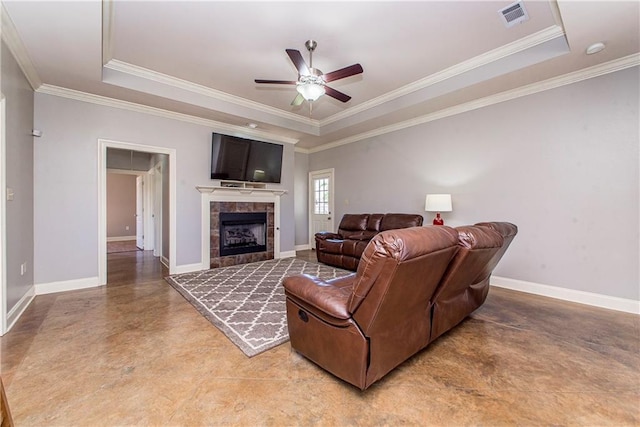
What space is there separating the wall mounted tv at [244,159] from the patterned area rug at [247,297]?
173 centimetres

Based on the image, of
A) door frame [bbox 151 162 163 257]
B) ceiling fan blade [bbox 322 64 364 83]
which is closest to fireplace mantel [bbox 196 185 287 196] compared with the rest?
door frame [bbox 151 162 163 257]

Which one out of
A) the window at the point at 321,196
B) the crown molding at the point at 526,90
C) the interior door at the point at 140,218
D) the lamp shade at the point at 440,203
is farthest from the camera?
the interior door at the point at 140,218

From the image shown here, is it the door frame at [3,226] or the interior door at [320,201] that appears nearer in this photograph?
the door frame at [3,226]

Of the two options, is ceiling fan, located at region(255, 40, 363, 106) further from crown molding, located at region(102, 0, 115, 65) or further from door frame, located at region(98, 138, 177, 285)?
door frame, located at region(98, 138, 177, 285)

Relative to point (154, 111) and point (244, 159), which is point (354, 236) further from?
point (154, 111)

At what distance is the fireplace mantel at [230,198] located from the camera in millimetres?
4910

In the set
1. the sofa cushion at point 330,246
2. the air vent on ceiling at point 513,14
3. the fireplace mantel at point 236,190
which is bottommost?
the sofa cushion at point 330,246

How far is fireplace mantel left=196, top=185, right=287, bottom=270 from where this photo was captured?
16.1 feet

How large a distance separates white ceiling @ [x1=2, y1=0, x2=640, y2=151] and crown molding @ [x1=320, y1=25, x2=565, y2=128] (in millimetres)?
13

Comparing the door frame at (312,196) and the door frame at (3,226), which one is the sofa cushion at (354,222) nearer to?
the door frame at (312,196)

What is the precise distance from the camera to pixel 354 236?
5238 millimetres

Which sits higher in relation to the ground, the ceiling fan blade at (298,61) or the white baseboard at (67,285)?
the ceiling fan blade at (298,61)

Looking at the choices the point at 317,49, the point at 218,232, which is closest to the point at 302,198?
the point at 218,232

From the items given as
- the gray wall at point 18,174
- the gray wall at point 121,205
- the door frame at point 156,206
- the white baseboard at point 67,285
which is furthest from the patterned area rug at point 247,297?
the gray wall at point 121,205
